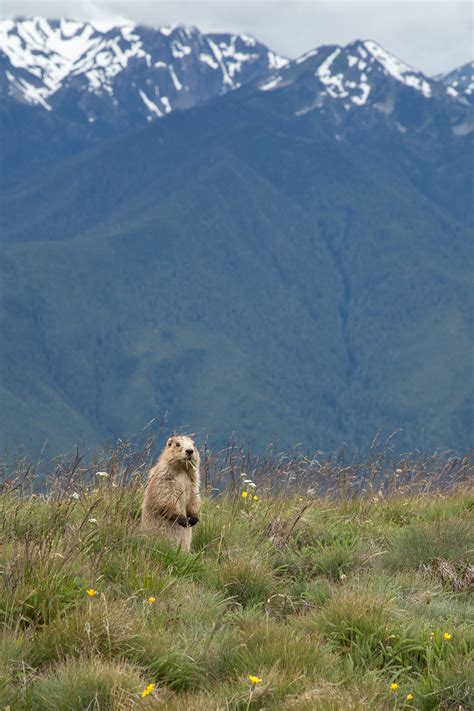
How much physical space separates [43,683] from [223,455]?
4.90 metres

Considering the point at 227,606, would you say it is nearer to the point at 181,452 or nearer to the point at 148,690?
the point at 181,452

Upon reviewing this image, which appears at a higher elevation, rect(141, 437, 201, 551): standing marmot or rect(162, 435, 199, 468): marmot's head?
rect(162, 435, 199, 468): marmot's head

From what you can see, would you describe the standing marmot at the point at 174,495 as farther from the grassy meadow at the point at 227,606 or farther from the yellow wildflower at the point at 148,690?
the yellow wildflower at the point at 148,690

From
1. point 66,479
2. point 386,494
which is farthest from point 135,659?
point 386,494

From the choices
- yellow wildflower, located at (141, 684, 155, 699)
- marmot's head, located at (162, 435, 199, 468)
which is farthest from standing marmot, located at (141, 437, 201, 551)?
yellow wildflower, located at (141, 684, 155, 699)

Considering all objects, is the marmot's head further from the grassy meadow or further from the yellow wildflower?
the yellow wildflower

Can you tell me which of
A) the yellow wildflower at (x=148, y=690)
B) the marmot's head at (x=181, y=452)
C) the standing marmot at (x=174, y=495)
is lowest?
the yellow wildflower at (x=148, y=690)

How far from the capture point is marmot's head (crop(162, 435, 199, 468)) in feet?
24.7

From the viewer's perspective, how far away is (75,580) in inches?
220

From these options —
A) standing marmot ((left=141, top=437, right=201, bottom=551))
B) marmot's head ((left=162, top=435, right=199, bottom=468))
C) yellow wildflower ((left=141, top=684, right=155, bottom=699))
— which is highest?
marmot's head ((left=162, top=435, right=199, bottom=468))

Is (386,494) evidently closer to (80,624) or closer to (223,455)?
Result: (223,455)

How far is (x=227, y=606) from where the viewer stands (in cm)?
622

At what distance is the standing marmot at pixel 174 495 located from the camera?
700 centimetres

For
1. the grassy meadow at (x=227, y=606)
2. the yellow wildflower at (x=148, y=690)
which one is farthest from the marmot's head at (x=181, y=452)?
the yellow wildflower at (x=148, y=690)
